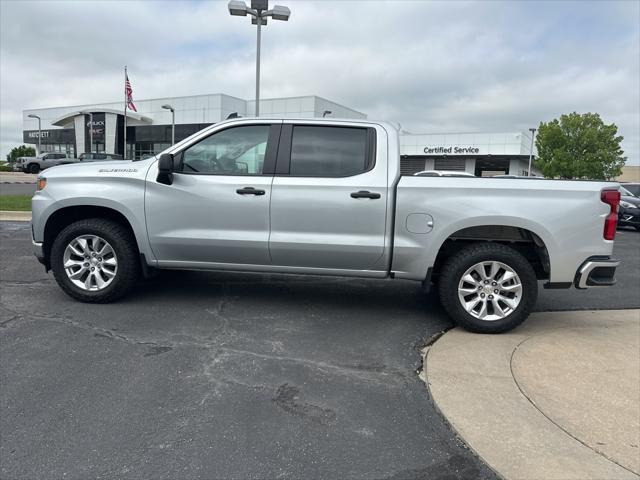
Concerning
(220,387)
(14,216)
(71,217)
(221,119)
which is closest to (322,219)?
(220,387)

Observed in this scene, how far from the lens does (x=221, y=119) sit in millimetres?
45594

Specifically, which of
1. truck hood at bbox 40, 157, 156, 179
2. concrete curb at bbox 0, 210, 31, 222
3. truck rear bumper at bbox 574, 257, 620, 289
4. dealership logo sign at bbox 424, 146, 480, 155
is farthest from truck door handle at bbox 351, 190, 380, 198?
dealership logo sign at bbox 424, 146, 480, 155

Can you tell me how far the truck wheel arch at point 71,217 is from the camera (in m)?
5.31

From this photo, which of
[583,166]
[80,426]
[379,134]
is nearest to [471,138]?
[583,166]

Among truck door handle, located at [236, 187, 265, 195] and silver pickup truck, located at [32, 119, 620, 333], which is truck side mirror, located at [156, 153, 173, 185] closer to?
silver pickup truck, located at [32, 119, 620, 333]

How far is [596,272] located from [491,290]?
0.97 meters

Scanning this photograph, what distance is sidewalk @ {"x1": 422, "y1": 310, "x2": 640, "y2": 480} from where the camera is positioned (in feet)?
9.27

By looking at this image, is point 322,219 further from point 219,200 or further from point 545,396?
point 545,396

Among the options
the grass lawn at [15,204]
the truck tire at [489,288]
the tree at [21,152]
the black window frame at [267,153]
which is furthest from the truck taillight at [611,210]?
the tree at [21,152]

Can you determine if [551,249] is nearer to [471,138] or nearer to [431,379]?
[431,379]

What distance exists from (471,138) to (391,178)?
4573 centimetres

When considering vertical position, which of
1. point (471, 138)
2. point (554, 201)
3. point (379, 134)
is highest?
point (471, 138)

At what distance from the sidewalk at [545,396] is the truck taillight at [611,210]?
1.07m

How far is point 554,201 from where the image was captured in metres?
4.61
